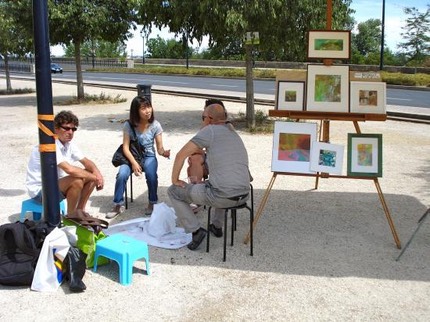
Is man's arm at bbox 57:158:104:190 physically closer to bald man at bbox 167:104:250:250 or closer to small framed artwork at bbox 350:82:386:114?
bald man at bbox 167:104:250:250

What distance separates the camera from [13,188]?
6461 mm

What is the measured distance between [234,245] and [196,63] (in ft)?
159

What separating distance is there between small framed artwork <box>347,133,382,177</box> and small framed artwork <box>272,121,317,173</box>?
0.42 meters

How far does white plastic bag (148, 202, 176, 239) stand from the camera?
487 centimetres

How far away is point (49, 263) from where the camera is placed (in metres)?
3.71

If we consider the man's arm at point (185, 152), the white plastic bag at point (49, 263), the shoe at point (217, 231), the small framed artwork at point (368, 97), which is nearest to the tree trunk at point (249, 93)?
the small framed artwork at point (368, 97)

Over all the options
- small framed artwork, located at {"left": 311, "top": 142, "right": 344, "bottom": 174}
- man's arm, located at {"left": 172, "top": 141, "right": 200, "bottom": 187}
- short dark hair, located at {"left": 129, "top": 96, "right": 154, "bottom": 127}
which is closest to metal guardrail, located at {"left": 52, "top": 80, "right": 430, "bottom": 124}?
small framed artwork, located at {"left": 311, "top": 142, "right": 344, "bottom": 174}

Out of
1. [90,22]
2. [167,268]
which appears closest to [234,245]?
[167,268]

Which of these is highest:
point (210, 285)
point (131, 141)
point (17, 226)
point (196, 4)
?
point (196, 4)

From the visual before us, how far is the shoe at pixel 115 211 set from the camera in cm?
541

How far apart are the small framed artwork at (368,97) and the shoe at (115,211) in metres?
2.84

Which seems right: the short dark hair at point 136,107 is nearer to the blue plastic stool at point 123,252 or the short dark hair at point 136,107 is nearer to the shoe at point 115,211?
the shoe at point 115,211

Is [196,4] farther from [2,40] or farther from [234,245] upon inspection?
[2,40]

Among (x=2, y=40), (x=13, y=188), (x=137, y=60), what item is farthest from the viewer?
(x=137, y=60)
